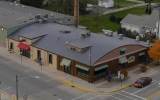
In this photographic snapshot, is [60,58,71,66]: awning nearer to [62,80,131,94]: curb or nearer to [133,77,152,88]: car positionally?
[62,80,131,94]: curb

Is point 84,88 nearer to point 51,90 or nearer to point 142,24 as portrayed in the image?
point 51,90

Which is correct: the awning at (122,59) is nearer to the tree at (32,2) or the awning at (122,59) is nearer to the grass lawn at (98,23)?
the grass lawn at (98,23)

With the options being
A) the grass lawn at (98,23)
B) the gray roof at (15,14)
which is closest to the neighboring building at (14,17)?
the gray roof at (15,14)

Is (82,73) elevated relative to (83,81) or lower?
elevated

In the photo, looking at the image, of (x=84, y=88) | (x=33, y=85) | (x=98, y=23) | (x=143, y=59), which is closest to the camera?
(x=84, y=88)

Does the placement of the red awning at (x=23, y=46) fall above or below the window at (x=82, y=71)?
above

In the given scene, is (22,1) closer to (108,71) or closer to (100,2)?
(100,2)

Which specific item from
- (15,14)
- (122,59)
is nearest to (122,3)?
(15,14)

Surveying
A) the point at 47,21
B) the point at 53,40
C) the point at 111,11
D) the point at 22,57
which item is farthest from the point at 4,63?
the point at 111,11
